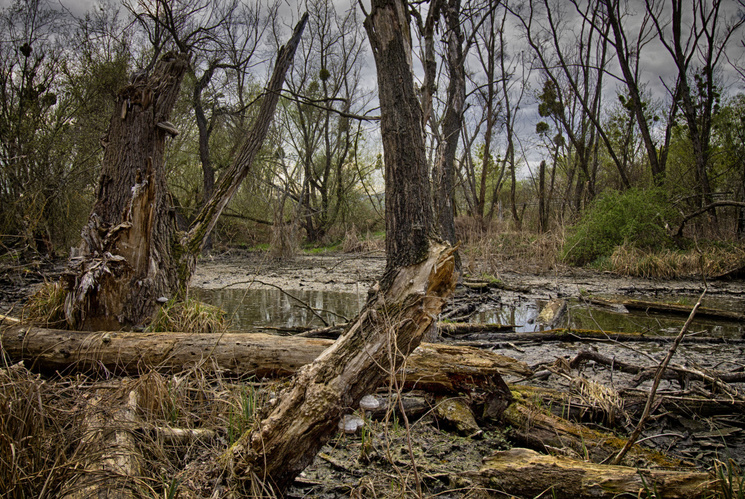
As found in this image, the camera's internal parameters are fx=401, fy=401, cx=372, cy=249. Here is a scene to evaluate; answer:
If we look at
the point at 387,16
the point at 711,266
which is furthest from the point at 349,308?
A: the point at 711,266

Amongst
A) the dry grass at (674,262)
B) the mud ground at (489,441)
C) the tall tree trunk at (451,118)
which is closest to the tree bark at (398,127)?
the mud ground at (489,441)

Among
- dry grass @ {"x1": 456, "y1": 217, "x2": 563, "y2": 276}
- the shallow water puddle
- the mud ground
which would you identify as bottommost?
the mud ground

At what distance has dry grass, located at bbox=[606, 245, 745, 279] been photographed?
8641 millimetres

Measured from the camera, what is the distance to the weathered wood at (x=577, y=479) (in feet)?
5.00

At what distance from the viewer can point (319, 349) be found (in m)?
2.99

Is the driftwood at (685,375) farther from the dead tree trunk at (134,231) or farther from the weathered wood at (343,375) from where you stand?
the dead tree trunk at (134,231)

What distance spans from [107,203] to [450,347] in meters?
3.57

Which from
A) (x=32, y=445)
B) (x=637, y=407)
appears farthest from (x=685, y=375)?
(x=32, y=445)

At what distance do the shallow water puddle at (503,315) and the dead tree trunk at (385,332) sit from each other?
6.62 ft

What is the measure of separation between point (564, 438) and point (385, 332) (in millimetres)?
1209

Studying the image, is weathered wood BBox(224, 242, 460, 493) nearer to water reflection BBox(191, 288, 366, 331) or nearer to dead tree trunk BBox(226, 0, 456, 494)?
dead tree trunk BBox(226, 0, 456, 494)

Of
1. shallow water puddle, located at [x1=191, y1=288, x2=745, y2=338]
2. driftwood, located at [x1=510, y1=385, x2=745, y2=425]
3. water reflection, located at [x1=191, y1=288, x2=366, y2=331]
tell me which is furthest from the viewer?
water reflection, located at [x1=191, y1=288, x2=366, y2=331]

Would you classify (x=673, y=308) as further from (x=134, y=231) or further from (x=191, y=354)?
(x=134, y=231)

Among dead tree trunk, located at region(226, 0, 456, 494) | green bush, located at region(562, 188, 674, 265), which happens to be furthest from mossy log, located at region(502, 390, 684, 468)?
green bush, located at region(562, 188, 674, 265)
